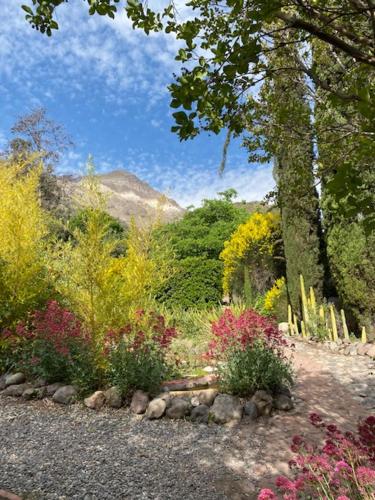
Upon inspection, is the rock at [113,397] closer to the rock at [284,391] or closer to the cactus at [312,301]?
the rock at [284,391]

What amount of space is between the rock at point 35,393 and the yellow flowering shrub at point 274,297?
22.2 ft

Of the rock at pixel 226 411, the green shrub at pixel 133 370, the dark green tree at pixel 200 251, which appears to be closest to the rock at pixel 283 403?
the rock at pixel 226 411

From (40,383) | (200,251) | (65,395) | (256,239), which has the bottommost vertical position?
(65,395)

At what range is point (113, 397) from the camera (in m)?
4.96

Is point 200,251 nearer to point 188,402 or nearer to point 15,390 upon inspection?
point 15,390

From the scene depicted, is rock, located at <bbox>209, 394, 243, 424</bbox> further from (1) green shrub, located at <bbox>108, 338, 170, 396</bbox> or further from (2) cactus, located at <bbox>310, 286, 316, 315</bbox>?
(2) cactus, located at <bbox>310, 286, 316, 315</bbox>

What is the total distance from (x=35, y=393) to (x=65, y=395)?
0.54 meters

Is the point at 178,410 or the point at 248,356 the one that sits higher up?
the point at 248,356

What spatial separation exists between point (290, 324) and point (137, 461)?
261 inches

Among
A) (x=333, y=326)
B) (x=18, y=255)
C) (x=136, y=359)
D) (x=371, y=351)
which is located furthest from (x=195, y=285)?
(x=136, y=359)

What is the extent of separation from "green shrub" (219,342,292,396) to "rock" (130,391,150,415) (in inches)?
35.8

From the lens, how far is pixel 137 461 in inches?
141

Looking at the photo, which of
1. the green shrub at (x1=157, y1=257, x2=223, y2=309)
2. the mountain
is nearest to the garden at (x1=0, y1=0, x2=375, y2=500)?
the green shrub at (x1=157, y1=257, x2=223, y2=309)

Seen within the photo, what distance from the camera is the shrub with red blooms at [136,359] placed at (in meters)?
5.05
